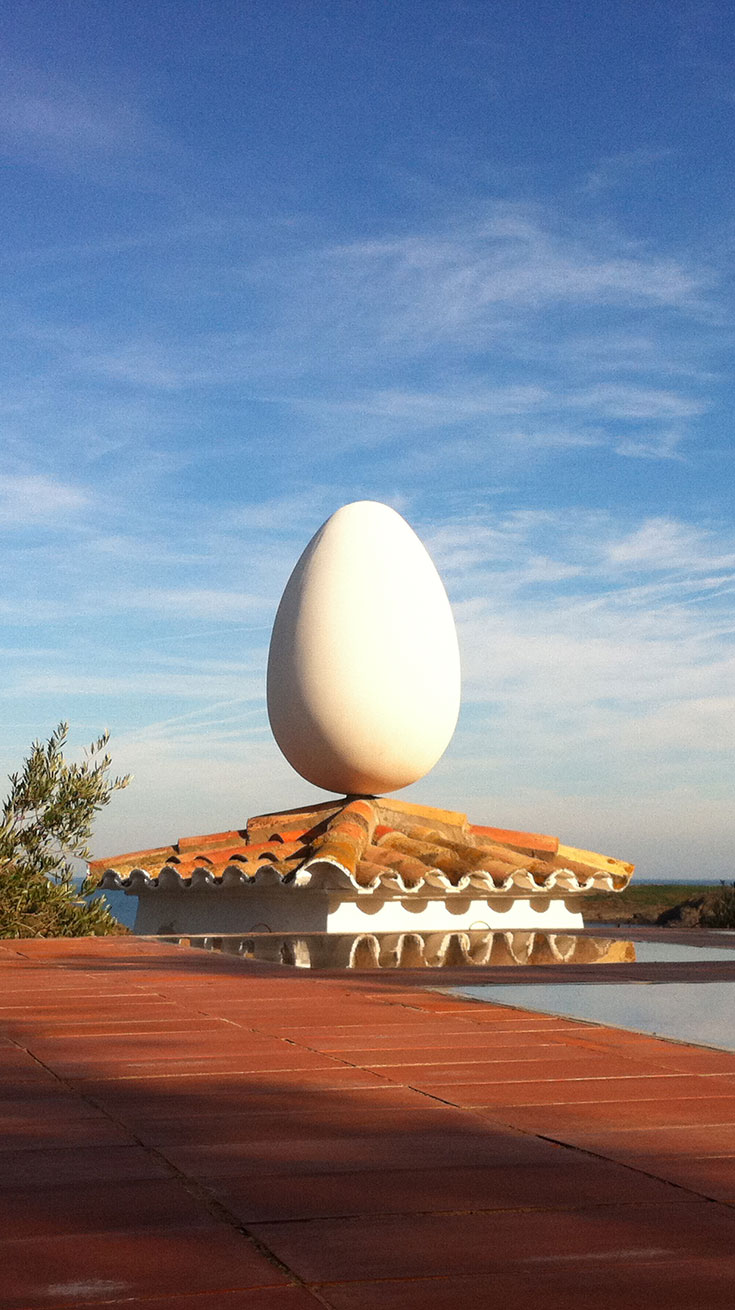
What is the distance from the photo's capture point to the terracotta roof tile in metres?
13.1

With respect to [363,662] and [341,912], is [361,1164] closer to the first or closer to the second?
[341,912]

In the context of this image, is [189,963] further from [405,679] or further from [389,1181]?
[405,679]

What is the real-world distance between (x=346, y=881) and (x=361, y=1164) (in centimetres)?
979

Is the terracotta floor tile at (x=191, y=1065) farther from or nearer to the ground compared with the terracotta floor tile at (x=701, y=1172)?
farther from the ground

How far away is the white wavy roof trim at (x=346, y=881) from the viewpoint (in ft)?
42.4

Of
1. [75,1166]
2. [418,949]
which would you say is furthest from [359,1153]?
[418,949]

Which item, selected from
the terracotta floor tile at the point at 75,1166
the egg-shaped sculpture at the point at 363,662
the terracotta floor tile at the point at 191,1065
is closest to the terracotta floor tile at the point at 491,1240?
the terracotta floor tile at the point at 75,1166

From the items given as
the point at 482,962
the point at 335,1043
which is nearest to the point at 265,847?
the point at 482,962

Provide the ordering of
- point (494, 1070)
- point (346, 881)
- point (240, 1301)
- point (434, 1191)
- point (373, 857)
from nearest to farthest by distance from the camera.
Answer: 1. point (240, 1301)
2. point (434, 1191)
3. point (494, 1070)
4. point (346, 881)
5. point (373, 857)

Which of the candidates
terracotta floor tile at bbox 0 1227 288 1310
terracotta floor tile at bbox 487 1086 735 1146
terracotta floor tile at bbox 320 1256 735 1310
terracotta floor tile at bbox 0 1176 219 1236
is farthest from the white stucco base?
terracotta floor tile at bbox 320 1256 735 1310

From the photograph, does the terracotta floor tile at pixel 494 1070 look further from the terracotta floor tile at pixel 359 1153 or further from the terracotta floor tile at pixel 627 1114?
the terracotta floor tile at pixel 359 1153

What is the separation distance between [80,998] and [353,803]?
9.33m

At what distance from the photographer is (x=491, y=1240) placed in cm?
256

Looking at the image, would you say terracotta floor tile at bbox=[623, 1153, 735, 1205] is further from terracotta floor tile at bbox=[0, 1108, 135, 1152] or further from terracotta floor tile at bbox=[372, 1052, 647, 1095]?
terracotta floor tile at bbox=[0, 1108, 135, 1152]
